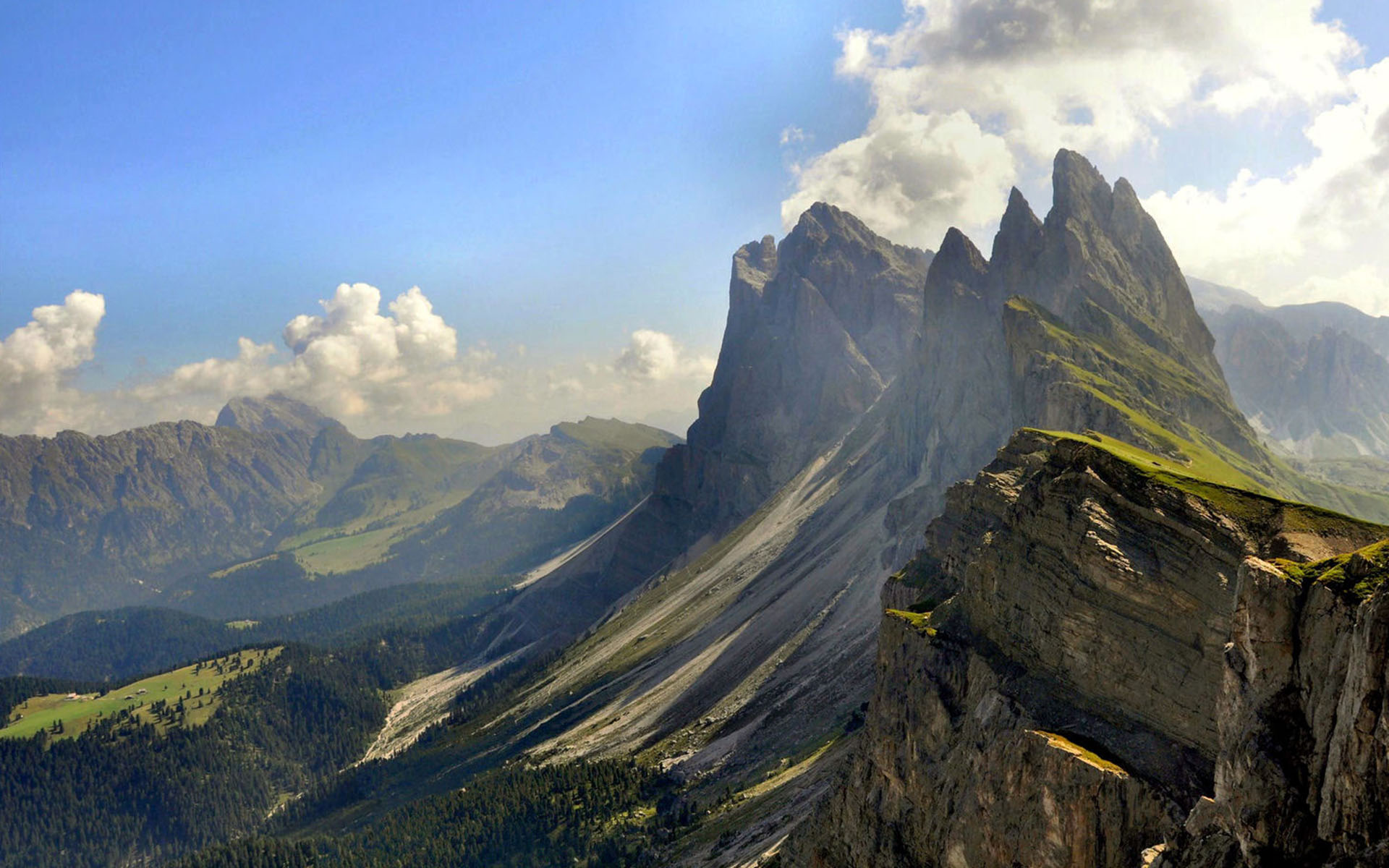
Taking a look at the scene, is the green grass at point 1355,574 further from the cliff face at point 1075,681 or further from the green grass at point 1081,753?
the green grass at point 1081,753

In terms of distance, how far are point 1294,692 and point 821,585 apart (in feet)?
507

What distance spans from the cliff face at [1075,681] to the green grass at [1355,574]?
3.33 meters

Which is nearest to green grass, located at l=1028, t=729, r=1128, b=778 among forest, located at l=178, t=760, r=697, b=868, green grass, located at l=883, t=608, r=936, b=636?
green grass, located at l=883, t=608, r=936, b=636

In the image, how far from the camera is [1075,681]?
50375 millimetres

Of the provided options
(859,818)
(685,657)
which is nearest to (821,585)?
(685,657)

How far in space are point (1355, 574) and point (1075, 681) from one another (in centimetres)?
2209

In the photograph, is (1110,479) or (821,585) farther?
(821,585)

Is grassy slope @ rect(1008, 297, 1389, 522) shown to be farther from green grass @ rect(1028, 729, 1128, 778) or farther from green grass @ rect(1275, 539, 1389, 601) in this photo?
green grass @ rect(1275, 539, 1389, 601)

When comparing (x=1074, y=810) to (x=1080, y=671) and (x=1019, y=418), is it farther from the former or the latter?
(x=1019, y=418)

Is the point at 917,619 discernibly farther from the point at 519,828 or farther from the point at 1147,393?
the point at 1147,393

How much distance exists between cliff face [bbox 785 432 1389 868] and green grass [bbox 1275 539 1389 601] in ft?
10.9

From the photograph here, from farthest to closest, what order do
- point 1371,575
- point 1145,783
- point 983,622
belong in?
point 983,622
point 1145,783
point 1371,575

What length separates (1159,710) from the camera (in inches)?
1811

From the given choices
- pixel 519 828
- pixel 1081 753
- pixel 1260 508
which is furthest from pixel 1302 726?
pixel 519 828
